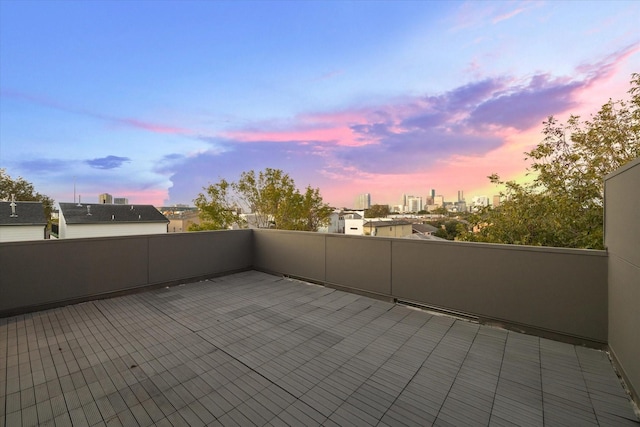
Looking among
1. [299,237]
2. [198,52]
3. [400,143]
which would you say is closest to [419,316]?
[299,237]

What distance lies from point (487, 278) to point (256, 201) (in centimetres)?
1075

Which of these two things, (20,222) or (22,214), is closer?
(20,222)

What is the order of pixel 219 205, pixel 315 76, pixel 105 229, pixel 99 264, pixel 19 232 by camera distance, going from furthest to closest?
1. pixel 105 229
2. pixel 19 232
3. pixel 219 205
4. pixel 315 76
5. pixel 99 264

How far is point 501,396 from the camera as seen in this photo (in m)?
1.90

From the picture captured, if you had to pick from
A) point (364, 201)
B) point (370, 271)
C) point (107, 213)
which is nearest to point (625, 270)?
point (370, 271)

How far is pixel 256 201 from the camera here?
41.2 feet

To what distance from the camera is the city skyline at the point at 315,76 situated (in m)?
5.79

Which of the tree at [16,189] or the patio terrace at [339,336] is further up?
the tree at [16,189]

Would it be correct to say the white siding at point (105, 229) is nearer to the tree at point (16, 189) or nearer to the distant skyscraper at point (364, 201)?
the tree at point (16, 189)

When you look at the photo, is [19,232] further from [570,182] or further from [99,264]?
[570,182]

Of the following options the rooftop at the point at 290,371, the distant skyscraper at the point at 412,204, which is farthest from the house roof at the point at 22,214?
the distant skyscraper at the point at 412,204

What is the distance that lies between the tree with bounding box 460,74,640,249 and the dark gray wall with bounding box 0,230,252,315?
600 centimetres

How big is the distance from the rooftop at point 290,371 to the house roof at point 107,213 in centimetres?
1928

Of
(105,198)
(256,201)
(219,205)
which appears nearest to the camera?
(256,201)
